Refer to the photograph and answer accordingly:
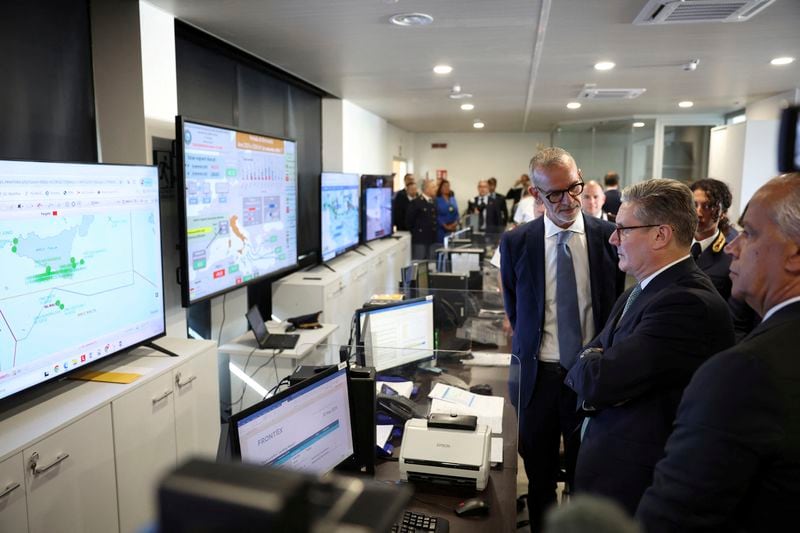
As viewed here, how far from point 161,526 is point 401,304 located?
225cm

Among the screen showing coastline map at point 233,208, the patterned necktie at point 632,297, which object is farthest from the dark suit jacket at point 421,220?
the patterned necktie at point 632,297

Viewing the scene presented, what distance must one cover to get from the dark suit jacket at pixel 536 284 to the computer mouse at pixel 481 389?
148 millimetres

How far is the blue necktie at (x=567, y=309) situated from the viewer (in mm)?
2307

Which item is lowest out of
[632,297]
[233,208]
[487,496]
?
[487,496]

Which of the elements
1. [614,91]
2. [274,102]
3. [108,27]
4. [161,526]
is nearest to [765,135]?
[614,91]

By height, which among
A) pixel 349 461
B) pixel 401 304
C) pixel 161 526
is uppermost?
pixel 161 526

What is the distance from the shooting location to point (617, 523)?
1.21 ft

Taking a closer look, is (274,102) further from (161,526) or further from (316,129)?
(161,526)

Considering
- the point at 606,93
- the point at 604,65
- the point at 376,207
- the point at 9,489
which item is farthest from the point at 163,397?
the point at 606,93

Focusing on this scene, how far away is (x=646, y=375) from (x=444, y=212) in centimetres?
809

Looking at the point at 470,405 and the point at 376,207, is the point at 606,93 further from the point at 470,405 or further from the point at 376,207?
the point at 470,405

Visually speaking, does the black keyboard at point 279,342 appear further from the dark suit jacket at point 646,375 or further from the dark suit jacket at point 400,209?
the dark suit jacket at point 400,209

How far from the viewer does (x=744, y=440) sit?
0.96m

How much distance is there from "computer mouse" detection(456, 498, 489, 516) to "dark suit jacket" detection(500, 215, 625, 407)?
30.9 inches
